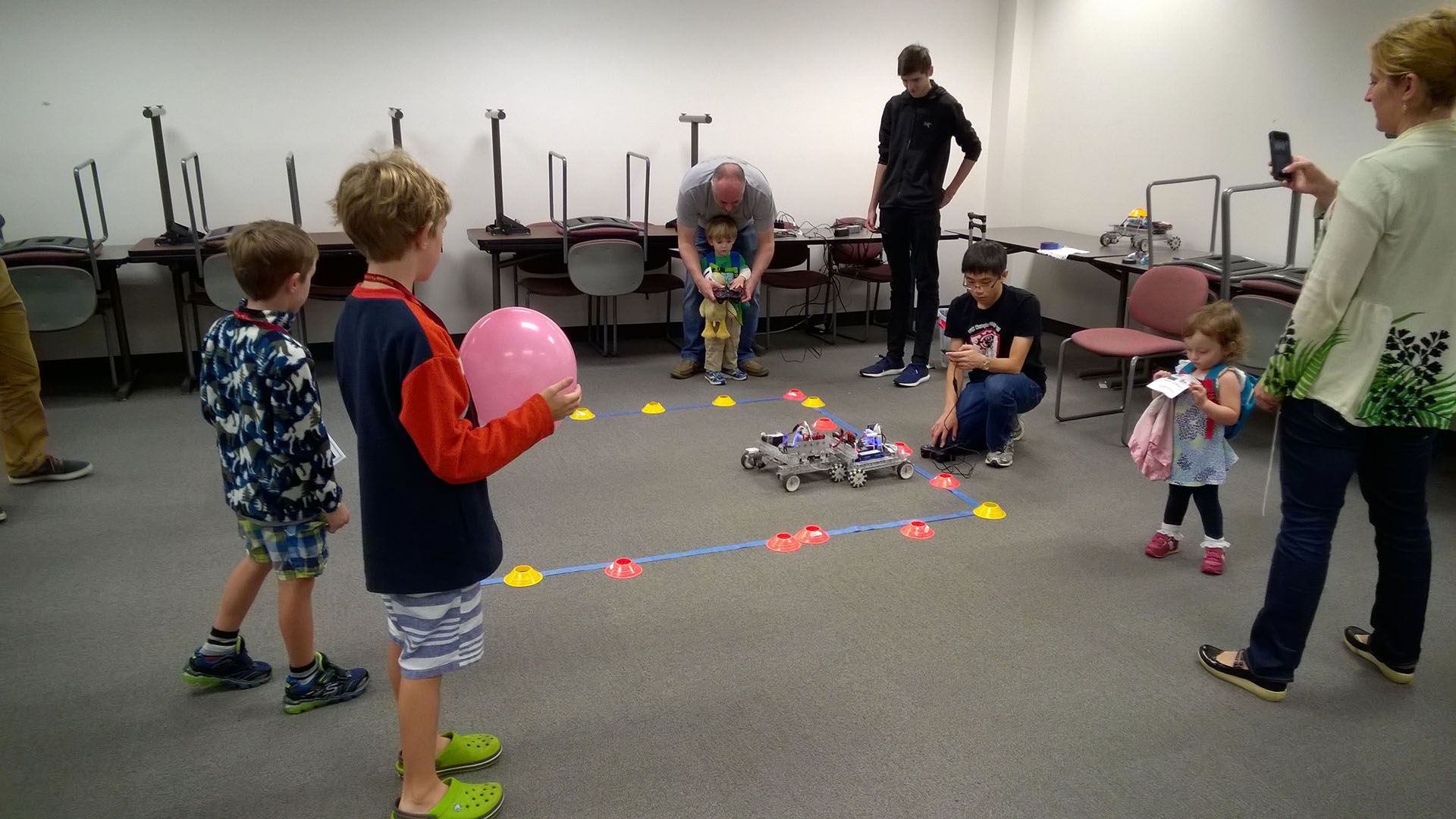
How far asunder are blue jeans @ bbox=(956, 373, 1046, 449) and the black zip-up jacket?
1.55 metres

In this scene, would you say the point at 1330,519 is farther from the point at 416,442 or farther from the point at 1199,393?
the point at 416,442

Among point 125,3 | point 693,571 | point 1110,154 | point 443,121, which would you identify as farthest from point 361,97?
point 1110,154

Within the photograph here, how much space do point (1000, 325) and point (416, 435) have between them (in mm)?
2967

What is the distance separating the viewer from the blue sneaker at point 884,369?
556 cm

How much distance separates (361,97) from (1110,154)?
15.5 feet

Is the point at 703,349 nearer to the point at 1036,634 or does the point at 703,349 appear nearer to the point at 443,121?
the point at 443,121

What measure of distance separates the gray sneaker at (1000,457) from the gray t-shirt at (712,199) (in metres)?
1.95

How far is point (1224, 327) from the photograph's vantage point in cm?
280

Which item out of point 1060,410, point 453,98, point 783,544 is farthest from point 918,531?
point 453,98

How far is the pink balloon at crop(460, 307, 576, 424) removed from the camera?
67.3 inches

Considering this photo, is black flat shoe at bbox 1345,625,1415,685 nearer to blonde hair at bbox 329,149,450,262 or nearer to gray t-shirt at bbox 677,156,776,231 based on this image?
blonde hair at bbox 329,149,450,262

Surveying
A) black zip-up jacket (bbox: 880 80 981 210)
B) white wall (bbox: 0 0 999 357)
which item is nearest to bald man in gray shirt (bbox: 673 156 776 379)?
black zip-up jacket (bbox: 880 80 981 210)

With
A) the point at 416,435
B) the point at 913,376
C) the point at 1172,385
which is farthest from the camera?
the point at 913,376

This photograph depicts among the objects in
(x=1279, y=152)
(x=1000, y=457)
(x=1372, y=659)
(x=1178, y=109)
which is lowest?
(x=1372, y=659)
